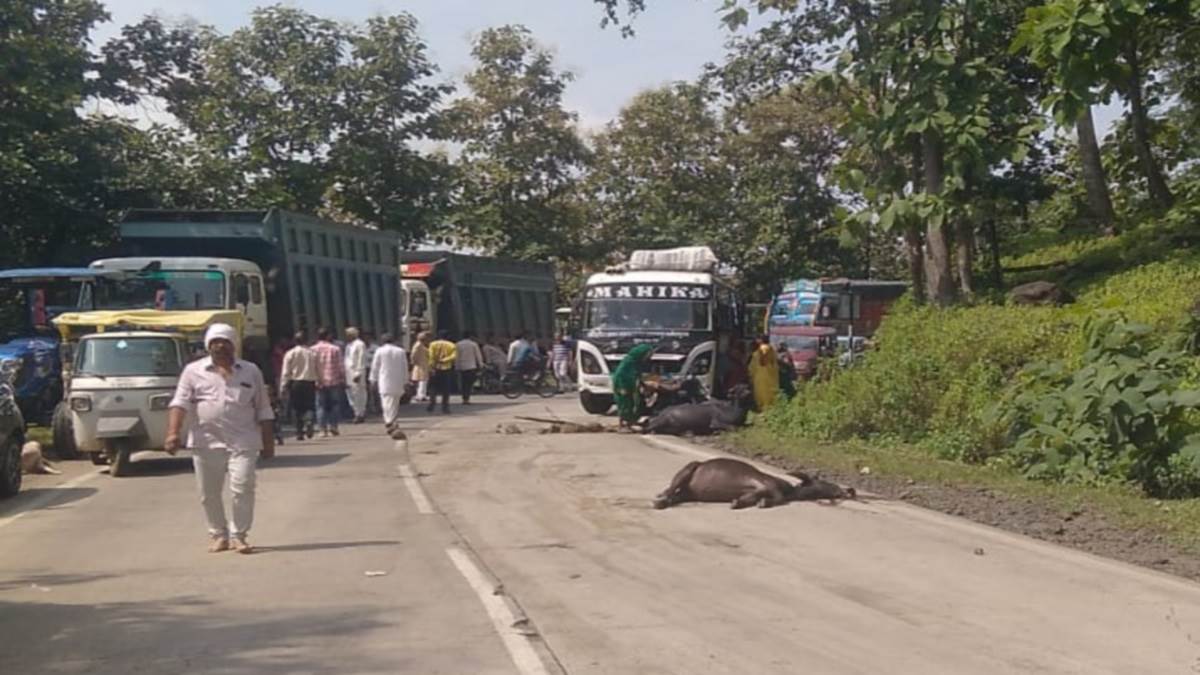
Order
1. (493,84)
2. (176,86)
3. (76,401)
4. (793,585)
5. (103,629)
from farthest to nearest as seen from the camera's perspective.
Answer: (493,84), (176,86), (76,401), (793,585), (103,629)

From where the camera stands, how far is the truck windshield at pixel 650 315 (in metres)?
25.8

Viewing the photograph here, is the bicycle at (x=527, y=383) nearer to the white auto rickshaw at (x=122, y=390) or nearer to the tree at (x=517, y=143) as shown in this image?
the tree at (x=517, y=143)

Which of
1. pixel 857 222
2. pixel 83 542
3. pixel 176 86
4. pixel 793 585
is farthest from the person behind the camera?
pixel 176 86

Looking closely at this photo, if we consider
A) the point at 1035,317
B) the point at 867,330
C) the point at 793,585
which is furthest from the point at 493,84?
the point at 793,585

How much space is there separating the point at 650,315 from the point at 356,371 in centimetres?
535

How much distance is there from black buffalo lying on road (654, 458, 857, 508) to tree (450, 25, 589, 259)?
32.6 metres

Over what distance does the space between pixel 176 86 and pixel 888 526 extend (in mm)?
28457

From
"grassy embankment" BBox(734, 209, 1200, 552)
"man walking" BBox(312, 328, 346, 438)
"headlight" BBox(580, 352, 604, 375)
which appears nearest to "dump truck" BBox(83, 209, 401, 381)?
"man walking" BBox(312, 328, 346, 438)

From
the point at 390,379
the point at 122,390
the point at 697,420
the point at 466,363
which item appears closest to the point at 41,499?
the point at 122,390

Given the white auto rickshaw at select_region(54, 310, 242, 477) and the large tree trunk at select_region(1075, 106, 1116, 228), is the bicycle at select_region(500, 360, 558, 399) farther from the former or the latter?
the white auto rickshaw at select_region(54, 310, 242, 477)

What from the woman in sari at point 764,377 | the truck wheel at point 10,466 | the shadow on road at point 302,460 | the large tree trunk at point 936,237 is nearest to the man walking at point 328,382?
the shadow on road at point 302,460

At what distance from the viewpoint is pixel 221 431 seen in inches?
451

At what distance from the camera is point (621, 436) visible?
22.8 meters

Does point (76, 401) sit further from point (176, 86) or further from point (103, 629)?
point (176, 86)
